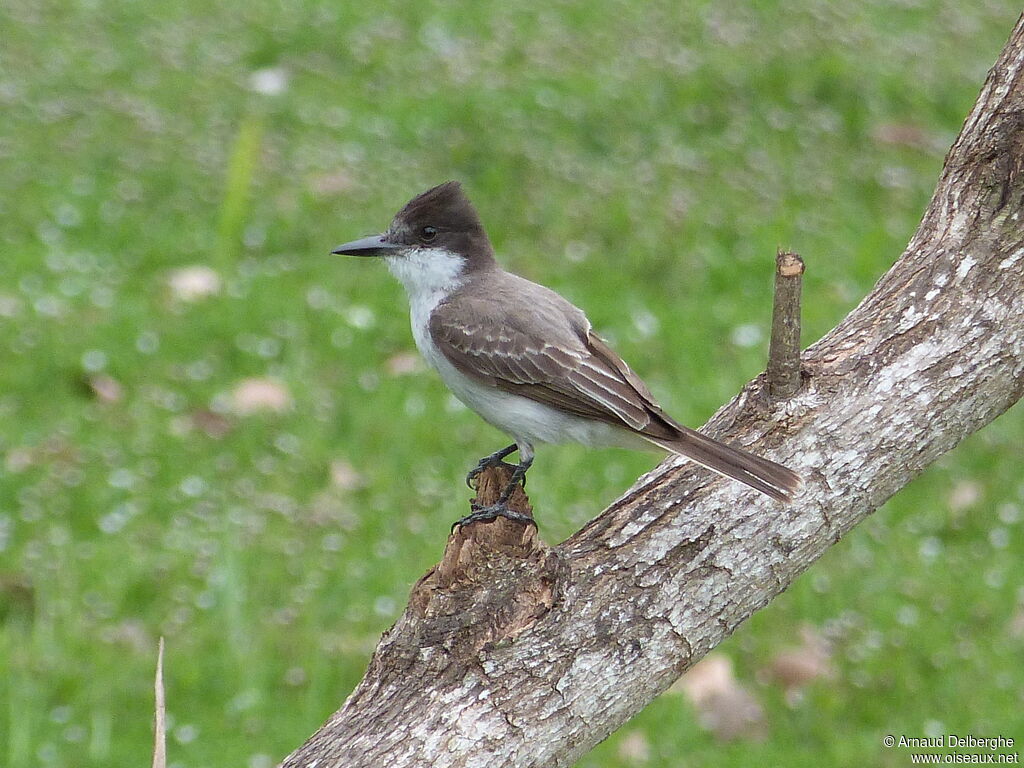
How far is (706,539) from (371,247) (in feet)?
5.97

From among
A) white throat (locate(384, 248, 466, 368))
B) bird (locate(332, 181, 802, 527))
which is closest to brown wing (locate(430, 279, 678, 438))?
bird (locate(332, 181, 802, 527))

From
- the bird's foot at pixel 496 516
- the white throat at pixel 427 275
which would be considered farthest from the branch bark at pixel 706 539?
the white throat at pixel 427 275

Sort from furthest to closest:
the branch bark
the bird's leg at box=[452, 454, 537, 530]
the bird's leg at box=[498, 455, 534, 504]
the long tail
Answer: the bird's leg at box=[498, 455, 534, 504], the bird's leg at box=[452, 454, 537, 530], the long tail, the branch bark

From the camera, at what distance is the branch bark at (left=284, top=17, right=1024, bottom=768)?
343 cm

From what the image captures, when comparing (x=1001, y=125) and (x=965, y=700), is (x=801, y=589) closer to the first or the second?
(x=965, y=700)

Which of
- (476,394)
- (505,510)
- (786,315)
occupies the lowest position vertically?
(476,394)

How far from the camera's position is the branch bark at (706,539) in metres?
3.43

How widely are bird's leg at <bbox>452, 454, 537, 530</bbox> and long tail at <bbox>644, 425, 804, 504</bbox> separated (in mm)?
448

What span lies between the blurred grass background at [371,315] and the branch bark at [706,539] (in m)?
2.03

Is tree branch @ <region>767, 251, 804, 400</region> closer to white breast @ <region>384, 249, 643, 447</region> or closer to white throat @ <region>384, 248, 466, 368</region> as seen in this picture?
white breast @ <region>384, 249, 643, 447</region>

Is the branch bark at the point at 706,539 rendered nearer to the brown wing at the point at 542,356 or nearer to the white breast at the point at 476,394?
the brown wing at the point at 542,356

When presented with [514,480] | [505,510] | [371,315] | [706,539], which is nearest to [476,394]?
[514,480]

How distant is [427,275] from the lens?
197 inches

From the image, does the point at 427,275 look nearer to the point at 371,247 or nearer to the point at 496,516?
the point at 371,247
